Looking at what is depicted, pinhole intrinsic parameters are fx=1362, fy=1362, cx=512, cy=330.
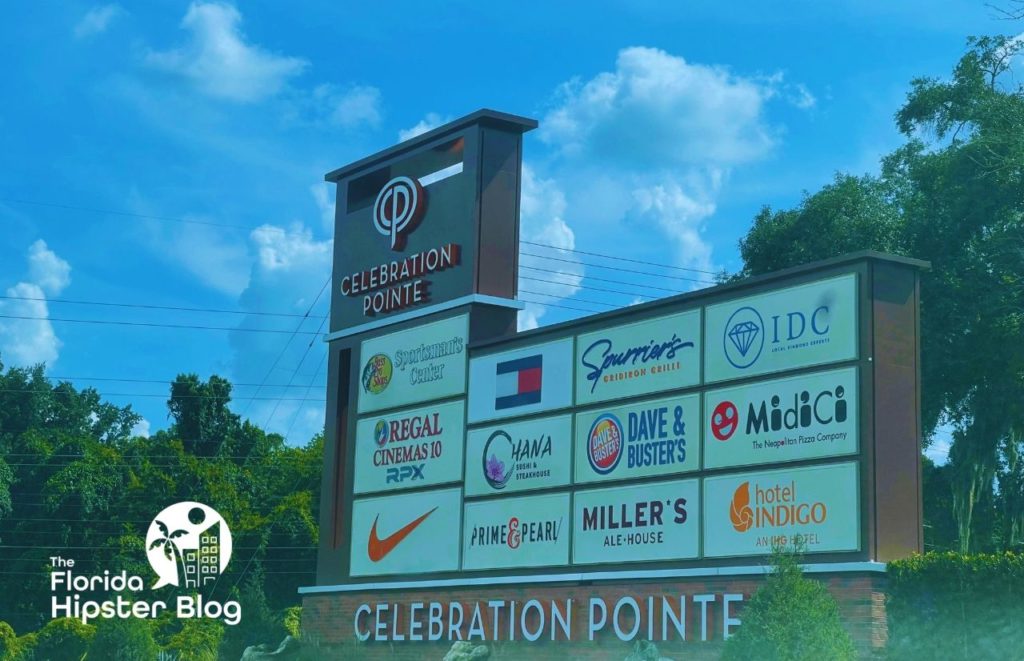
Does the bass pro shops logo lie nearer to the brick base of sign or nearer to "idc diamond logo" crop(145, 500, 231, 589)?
the brick base of sign

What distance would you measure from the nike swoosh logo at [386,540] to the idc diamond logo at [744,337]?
26.4 feet

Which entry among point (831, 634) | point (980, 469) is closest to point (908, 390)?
point (831, 634)

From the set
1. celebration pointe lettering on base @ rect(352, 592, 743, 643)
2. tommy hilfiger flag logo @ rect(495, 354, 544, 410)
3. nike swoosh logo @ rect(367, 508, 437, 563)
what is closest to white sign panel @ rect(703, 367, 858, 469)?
celebration pointe lettering on base @ rect(352, 592, 743, 643)

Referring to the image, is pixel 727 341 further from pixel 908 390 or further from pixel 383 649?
pixel 383 649

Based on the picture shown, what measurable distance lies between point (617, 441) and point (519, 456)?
2.60m

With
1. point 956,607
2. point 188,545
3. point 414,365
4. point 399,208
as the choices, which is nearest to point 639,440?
point 956,607

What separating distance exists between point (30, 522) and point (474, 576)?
44.6 m

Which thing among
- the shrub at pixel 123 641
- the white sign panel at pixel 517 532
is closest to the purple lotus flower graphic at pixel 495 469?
the white sign panel at pixel 517 532

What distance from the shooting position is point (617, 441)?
24.0 meters

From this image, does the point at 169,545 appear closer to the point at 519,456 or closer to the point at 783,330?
the point at 519,456

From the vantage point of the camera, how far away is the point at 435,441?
28000mm

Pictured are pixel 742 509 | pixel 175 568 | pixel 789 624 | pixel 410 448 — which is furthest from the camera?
pixel 175 568

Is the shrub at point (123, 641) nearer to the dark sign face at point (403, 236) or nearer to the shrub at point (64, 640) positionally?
the shrub at point (64, 640)

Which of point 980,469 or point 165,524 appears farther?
point 165,524
